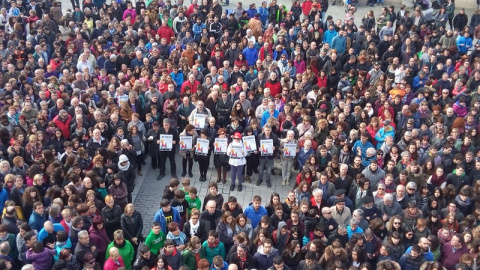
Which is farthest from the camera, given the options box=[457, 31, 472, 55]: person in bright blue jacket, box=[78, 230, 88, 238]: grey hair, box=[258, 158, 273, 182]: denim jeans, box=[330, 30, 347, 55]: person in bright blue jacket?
box=[457, 31, 472, 55]: person in bright blue jacket

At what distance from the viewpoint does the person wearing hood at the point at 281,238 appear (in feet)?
30.8

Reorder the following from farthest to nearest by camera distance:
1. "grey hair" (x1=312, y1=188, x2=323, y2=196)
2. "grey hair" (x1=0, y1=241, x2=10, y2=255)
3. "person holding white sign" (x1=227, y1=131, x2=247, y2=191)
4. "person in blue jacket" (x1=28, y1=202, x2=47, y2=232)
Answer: "person holding white sign" (x1=227, y1=131, x2=247, y2=191), "grey hair" (x1=312, y1=188, x2=323, y2=196), "person in blue jacket" (x1=28, y1=202, x2=47, y2=232), "grey hair" (x1=0, y1=241, x2=10, y2=255)

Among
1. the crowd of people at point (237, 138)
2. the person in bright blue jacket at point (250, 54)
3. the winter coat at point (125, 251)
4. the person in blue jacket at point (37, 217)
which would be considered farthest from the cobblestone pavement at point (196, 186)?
the person in bright blue jacket at point (250, 54)

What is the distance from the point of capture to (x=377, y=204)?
34.8 ft

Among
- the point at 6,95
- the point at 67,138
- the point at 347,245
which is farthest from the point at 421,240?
the point at 6,95

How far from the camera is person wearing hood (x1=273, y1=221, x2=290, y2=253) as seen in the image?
369 inches

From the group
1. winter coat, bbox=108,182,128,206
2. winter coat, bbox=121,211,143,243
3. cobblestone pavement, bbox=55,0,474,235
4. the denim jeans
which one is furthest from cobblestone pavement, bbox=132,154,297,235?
winter coat, bbox=121,211,143,243

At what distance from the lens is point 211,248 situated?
910 cm

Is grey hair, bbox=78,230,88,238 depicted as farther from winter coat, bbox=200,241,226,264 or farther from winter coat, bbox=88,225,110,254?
winter coat, bbox=200,241,226,264

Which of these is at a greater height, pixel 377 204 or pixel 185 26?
pixel 185 26

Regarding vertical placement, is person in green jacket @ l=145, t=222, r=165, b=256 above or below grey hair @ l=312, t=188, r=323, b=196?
below

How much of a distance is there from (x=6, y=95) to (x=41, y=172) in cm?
383

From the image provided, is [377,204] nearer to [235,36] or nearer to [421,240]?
[421,240]

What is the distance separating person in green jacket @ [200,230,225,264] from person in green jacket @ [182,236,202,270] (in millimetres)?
137
